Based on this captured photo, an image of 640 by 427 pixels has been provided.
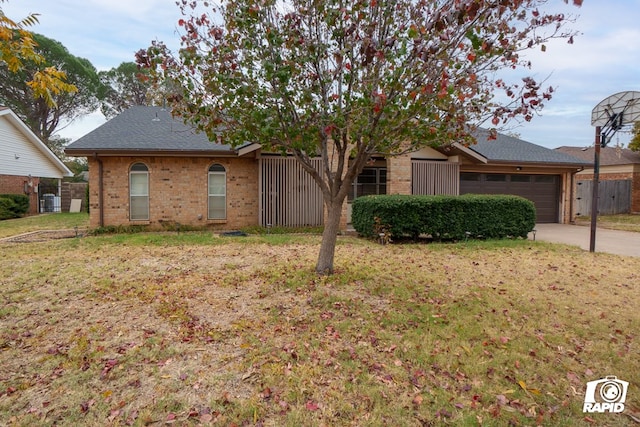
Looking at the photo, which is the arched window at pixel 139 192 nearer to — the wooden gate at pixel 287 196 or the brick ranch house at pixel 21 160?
the wooden gate at pixel 287 196

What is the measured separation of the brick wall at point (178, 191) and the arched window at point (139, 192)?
0.14 m

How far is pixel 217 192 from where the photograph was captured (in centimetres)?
1254

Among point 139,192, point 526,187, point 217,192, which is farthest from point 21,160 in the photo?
point 526,187

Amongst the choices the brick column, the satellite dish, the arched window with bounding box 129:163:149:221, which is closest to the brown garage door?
the brick column

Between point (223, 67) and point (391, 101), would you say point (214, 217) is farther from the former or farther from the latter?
point (391, 101)

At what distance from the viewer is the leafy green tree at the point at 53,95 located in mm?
26114

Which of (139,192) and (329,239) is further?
(139,192)

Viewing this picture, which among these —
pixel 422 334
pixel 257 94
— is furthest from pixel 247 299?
pixel 257 94

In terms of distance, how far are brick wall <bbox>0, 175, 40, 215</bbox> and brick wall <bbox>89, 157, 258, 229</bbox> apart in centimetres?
1100

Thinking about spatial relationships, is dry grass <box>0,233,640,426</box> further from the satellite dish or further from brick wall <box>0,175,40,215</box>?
brick wall <box>0,175,40,215</box>

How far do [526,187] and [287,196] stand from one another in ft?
34.4

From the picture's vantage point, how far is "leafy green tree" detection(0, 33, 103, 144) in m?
26.1

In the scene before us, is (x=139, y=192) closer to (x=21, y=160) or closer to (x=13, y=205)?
(x=13, y=205)

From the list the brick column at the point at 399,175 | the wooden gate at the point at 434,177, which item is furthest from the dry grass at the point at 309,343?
the wooden gate at the point at 434,177
